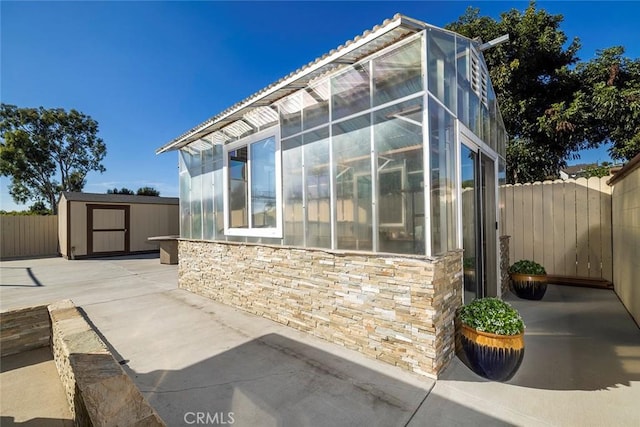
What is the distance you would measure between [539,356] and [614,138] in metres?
9.31

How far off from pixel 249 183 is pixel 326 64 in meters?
2.70

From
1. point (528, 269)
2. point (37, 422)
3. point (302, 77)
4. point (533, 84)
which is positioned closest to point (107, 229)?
point (37, 422)

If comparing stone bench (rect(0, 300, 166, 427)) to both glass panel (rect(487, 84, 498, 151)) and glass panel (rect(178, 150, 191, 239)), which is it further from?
glass panel (rect(487, 84, 498, 151))

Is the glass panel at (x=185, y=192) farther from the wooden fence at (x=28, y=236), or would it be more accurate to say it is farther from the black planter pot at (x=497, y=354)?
the wooden fence at (x=28, y=236)

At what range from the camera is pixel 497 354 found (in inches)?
102

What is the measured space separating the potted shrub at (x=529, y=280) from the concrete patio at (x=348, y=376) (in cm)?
35

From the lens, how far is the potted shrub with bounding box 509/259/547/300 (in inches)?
203

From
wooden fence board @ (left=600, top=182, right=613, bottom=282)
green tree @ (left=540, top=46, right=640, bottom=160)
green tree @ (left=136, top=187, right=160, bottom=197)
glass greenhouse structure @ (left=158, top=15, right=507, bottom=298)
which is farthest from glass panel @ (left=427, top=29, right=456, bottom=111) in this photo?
green tree @ (left=136, top=187, right=160, bottom=197)

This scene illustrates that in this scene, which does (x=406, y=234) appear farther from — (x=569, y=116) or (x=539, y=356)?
(x=569, y=116)

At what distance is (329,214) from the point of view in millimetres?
3582

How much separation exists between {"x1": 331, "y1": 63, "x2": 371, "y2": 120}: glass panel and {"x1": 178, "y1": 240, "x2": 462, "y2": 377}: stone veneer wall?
1715 mm

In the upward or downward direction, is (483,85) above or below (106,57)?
below

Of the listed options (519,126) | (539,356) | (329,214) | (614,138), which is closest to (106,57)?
(329,214)

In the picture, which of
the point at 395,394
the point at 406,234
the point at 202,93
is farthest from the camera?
the point at 202,93
